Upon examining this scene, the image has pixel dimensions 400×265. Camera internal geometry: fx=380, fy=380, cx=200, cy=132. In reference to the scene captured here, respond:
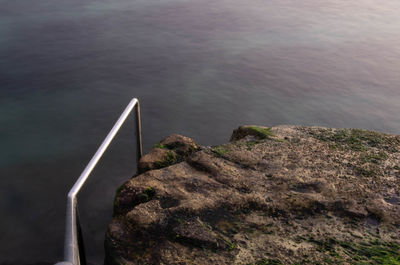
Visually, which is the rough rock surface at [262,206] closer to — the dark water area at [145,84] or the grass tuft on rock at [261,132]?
the grass tuft on rock at [261,132]

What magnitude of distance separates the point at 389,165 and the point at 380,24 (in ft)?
35.7

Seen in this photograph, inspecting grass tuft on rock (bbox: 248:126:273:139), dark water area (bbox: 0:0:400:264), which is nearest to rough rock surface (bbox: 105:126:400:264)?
grass tuft on rock (bbox: 248:126:273:139)

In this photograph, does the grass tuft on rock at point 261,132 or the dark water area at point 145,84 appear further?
the dark water area at point 145,84

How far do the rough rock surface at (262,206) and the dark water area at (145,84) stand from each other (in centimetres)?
179

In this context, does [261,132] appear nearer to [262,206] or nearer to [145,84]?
[262,206]

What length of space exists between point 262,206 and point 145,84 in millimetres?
6322

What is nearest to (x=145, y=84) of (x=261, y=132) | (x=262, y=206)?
(x=261, y=132)

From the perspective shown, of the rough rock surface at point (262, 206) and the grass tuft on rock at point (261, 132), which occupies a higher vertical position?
the grass tuft on rock at point (261, 132)

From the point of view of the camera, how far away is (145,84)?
870cm

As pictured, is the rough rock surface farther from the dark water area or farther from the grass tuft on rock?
the dark water area

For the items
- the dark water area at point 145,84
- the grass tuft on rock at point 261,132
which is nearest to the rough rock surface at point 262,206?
the grass tuft on rock at point 261,132

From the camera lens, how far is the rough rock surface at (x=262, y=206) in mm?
2438

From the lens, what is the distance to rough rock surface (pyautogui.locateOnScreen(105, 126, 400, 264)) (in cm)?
244

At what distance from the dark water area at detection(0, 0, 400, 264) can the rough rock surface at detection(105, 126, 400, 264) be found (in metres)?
1.79
